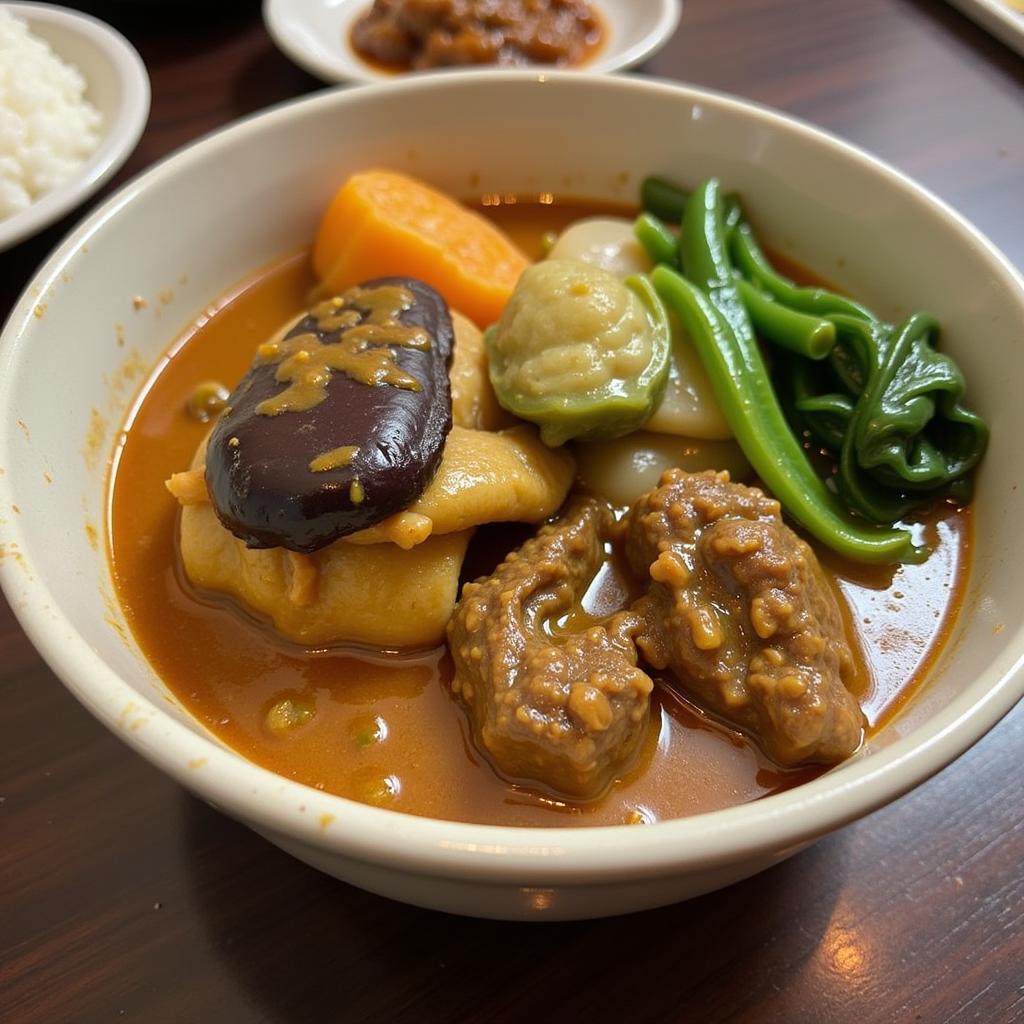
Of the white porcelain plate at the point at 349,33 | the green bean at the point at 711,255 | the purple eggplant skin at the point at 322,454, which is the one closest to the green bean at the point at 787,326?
the green bean at the point at 711,255

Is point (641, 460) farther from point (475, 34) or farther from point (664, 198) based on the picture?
point (475, 34)

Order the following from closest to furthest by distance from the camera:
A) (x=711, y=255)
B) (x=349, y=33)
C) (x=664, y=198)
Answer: (x=711, y=255), (x=664, y=198), (x=349, y=33)

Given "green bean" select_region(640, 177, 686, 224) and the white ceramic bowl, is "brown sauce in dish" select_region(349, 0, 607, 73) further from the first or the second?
"green bean" select_region(640, 177, 686, 224)

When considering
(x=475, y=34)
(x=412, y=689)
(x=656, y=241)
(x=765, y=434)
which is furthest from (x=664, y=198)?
(x=412, y=689)

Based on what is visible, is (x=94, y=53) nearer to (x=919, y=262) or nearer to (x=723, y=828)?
(x=919, y=262)

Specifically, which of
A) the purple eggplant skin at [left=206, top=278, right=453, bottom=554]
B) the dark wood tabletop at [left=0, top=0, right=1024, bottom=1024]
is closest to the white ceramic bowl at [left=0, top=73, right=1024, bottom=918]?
the dark wood tabletop at [left=0, top=0, right=1024, bottom=1024]

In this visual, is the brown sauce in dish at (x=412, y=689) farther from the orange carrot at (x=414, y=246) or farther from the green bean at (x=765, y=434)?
the orange carrot at (x=414, y=246)
